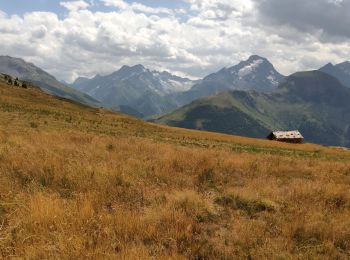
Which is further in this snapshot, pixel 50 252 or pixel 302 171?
pixel 302 171

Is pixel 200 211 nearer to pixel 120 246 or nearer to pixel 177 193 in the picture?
pixel 177 193

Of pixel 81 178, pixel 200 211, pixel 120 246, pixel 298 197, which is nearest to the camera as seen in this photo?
pixel 120 246

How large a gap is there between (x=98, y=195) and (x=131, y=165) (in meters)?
4.62

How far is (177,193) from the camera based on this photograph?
35.9 ft

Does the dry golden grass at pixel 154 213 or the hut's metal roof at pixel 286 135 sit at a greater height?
the hut's metal roof at pixel 286 135

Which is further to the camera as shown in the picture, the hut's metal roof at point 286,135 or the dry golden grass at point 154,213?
the hut's metal roof at point 286,135

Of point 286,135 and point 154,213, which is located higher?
point 286,135

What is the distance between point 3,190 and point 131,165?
5.71 meters

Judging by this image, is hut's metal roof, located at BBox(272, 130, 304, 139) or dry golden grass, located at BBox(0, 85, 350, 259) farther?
hut's metal roof, located at BBox(272, 130, 304, 139)

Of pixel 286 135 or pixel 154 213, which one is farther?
pixel 286 135

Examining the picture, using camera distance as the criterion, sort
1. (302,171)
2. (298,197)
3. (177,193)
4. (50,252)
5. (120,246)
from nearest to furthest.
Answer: (50,252) → (120,246) → (177,193) → (298,197) → (302,171)

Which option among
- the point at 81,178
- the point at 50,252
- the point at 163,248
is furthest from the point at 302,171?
the point at 50,252

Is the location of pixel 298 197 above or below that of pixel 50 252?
above

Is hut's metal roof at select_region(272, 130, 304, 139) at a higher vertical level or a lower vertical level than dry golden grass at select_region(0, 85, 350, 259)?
higher
